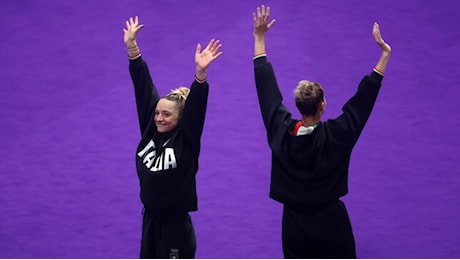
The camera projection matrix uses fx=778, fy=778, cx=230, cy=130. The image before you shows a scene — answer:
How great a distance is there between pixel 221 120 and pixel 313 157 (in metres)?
3.33

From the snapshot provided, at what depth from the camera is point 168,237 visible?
4.61m

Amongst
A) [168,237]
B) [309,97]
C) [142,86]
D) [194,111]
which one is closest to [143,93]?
[142,86]

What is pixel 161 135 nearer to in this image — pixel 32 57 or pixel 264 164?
pixel 264 164

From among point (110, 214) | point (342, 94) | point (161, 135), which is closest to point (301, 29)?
point (342, 94)

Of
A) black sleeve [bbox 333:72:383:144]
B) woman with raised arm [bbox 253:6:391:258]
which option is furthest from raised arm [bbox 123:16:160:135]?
black sleeve [bbox 333:72:383:144]

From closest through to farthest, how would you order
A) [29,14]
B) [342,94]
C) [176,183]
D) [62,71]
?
1. [176,183]
2. [342,94]
3. [62,71]
4. [29,14]

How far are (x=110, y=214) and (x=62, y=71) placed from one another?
2414 mm

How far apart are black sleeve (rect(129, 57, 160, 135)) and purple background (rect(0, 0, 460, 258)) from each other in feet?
5.04

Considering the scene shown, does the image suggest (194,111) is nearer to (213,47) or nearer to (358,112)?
(213,47)

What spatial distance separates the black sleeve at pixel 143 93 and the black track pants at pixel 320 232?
3.41 feet

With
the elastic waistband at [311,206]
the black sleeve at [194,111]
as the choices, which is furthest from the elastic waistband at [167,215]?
the elastic waistband at [311,206]

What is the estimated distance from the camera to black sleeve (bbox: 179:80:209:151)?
4.46m

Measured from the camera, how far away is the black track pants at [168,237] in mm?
4613

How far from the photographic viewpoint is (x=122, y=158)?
707 centimetres
